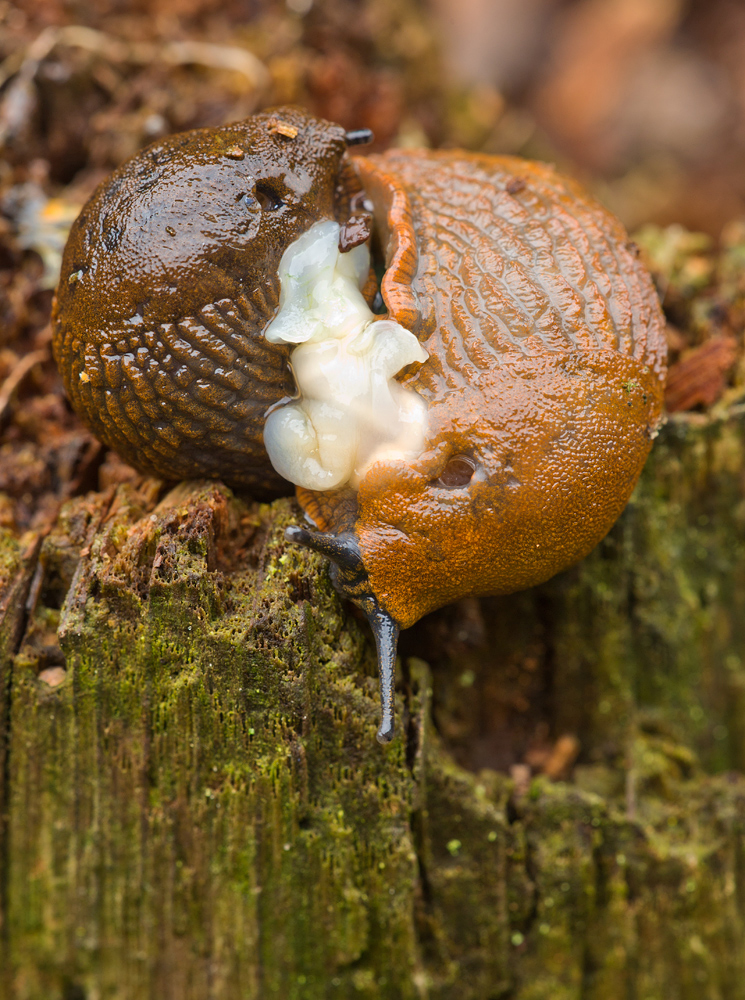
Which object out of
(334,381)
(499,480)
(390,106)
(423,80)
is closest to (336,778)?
(499,480)

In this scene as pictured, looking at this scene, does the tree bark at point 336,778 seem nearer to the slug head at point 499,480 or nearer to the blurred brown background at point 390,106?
the slug head at point 499,480

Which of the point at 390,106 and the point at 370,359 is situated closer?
the point at 370,359

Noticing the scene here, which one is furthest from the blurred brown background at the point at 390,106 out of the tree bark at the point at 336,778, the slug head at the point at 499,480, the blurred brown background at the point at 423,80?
the slug head at the point at 499,480

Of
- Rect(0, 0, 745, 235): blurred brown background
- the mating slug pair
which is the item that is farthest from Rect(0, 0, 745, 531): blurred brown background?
the mating slug pair

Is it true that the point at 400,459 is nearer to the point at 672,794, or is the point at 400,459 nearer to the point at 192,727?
the point at 192,727

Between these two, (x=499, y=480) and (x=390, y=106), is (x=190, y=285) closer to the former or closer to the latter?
(x=499, y=480)

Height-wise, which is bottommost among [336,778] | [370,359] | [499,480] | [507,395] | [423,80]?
[336,778]
